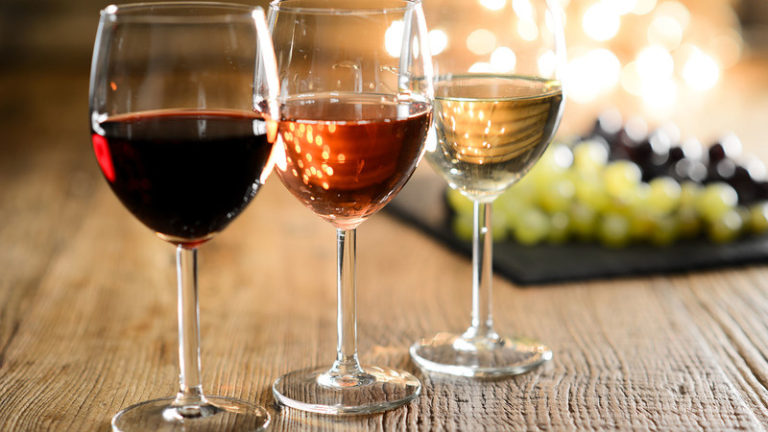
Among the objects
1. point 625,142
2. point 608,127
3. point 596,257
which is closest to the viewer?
point 596,257

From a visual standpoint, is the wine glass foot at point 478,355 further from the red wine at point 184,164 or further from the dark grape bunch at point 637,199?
the dark grape bunch at point 637,199

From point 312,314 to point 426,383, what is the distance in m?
0.27

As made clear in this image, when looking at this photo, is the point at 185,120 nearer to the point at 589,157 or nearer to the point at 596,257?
the point at 596,257

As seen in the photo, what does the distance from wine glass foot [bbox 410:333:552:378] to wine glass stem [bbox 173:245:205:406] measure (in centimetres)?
27

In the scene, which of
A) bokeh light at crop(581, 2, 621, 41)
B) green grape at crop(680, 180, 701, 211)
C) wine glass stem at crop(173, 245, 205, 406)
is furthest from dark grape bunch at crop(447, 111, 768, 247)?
bokeh light at crop(581, 2, 621, 41)

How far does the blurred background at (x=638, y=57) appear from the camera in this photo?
277 centimetres

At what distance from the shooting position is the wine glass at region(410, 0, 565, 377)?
3.13 ft

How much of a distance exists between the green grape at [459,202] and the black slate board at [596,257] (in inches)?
1.7

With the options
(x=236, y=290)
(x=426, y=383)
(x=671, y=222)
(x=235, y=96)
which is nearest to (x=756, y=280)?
(x=671, y=222)

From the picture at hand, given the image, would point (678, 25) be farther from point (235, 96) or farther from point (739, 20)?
point (235, 96)

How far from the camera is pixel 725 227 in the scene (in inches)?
57.2

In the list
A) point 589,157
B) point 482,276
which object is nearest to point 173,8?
point 482,276

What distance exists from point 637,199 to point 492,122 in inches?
24.9

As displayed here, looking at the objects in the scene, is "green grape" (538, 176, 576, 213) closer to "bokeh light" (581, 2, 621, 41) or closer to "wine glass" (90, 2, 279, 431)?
"wine glass" (90, 2, 279, 431)
